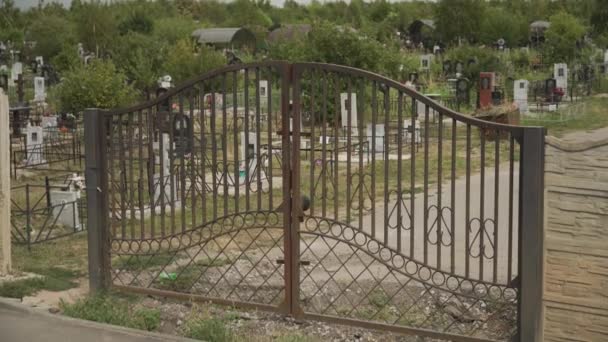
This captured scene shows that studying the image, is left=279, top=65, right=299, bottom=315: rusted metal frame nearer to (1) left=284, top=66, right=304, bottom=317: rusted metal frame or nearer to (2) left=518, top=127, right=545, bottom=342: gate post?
(1) left=284, top=66, right=304, bottom=317: rusted metal frame

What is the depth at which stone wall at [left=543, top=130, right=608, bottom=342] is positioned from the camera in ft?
18.5

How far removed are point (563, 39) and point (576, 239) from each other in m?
31.1

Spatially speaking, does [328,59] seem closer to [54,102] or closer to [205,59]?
[205,59]

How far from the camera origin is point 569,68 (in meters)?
32.2

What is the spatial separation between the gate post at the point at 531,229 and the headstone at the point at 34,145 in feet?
41.7

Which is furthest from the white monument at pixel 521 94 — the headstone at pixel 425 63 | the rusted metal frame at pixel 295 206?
the rusted metal frame at pixel 295 206

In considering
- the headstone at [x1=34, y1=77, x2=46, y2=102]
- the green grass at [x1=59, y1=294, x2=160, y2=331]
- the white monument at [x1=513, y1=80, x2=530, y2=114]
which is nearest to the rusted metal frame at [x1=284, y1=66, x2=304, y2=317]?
the green grass at [x1=59, y1=294, x2=160, y2=331]

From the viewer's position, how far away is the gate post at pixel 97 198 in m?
7.29

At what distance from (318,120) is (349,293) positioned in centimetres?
1098

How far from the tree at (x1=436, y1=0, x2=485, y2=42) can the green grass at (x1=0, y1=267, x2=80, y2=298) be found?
131 feet

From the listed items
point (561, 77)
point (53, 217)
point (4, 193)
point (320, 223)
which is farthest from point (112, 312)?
point (561, 77)

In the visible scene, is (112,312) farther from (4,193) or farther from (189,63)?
(189,63)

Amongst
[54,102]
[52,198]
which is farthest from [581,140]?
[54,102]

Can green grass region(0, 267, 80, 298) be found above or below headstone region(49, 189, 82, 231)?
below
